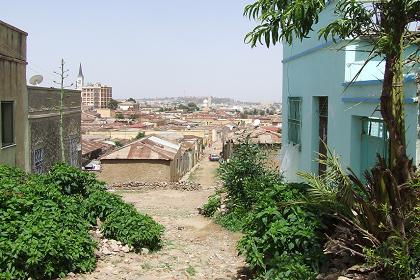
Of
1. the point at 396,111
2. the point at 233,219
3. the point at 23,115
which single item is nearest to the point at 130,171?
the point at 23,115

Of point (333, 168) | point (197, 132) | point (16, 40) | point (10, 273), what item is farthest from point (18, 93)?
point (197, 132)

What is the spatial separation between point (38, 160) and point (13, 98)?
3120mm

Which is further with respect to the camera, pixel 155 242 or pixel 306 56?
pixel 306 56

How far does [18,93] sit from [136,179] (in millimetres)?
11572

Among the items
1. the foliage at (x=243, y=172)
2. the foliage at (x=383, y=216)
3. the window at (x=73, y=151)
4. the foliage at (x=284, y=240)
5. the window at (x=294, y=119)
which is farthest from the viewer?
the window at (x=73, y=151)

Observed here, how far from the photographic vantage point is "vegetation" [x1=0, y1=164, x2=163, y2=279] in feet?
18.7

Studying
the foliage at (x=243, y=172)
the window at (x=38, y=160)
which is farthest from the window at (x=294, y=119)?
the window at (x=38, y=160)

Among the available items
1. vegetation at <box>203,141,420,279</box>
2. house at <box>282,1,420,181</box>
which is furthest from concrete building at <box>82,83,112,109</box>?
vegetation at <box>203,141,420,279</box>

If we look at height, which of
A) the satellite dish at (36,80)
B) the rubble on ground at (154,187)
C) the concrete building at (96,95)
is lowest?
the rubble on ground at (154,187)

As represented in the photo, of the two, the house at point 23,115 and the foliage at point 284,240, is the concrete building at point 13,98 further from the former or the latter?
the foliage at point 284,240

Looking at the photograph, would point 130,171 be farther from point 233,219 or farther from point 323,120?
point 323,120

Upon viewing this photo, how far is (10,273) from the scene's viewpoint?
551 centimetres

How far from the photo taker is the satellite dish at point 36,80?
52.6 ft

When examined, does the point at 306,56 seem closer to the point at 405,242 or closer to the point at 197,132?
the point at 405,242
